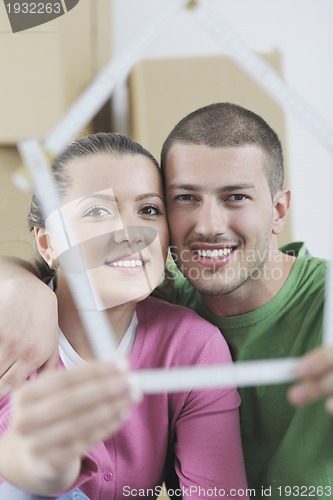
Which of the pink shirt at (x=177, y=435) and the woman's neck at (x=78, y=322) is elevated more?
the woman's neck at (x=78, y=322)

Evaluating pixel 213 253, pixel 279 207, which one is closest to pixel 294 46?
pixel 279 207

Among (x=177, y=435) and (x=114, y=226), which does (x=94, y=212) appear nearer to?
(x=114, y=226)

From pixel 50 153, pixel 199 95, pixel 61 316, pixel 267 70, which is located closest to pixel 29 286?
pixel 61 316

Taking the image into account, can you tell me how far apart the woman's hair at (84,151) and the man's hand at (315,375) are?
1.01 feet

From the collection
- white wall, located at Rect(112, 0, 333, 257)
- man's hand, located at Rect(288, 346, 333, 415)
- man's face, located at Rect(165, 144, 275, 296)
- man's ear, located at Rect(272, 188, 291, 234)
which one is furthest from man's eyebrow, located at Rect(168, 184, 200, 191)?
white wall, located at Rect(112, 0, 333, 257)

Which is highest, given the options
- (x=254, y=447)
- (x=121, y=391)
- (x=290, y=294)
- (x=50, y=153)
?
(x=50, y=153)

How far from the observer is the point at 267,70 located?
0.47 meters

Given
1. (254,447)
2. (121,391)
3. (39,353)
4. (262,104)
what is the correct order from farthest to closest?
(262,104), (254,447), (39,353), (121,391)

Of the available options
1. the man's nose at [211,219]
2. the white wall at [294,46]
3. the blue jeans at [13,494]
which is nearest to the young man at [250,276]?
the man's nose at [211,219]

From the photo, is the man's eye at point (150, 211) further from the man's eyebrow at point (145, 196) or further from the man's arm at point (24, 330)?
the man's arm at point (24, 330)

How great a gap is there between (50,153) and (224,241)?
0.82 feet

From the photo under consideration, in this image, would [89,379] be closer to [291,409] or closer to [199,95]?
[291,409]

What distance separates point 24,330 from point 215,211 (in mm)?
219

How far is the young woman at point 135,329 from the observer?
0.59 metres
